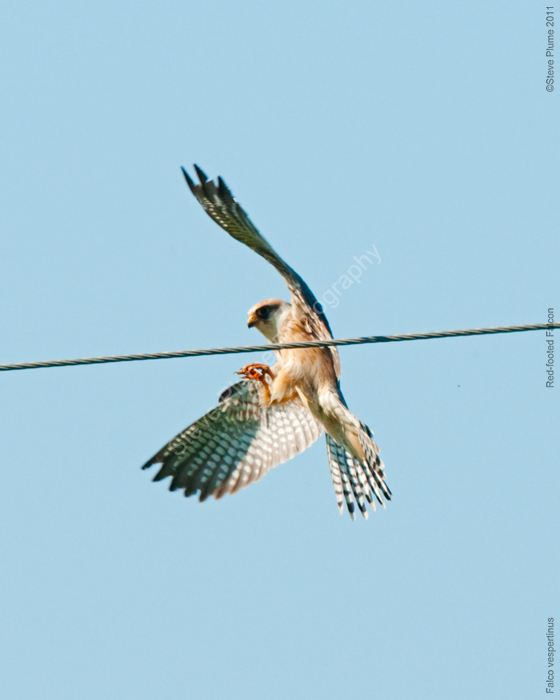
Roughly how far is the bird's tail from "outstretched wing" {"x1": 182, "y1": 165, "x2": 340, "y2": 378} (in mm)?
1227

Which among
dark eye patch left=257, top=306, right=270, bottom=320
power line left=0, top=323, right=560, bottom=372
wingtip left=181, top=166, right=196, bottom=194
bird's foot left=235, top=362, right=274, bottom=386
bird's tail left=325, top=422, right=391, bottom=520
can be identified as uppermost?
wingtip left=181, top=166, right=196, bottom=194

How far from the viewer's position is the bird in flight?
644 cm

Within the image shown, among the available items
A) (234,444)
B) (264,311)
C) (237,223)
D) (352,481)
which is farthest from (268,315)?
(352,481)

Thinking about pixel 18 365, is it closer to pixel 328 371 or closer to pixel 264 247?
pixel 264 247

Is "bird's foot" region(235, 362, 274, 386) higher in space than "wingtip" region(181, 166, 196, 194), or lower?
lower

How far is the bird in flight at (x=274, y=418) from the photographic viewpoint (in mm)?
6436

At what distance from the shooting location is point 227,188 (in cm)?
611

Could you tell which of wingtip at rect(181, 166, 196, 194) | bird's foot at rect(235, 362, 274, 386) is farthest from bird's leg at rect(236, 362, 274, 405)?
wingtip at rect(181, 166, 196, 194)

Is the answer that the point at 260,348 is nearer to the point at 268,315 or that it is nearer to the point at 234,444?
the point at 268,315

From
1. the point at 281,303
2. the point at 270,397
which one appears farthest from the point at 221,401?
the point at 281,303

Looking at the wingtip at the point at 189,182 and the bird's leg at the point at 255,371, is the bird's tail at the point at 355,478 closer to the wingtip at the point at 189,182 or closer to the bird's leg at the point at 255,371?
the bird's leg at the point at 255,371

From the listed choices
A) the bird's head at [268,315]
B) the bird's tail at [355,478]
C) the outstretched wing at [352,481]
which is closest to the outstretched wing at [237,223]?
the bird's head at [268,315]

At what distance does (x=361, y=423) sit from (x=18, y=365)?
9.28 feet

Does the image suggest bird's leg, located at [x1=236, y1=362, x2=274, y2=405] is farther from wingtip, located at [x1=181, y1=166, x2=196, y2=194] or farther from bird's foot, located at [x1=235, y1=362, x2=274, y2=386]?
wingtip, located at [x1=181, y1=166, x2=196, y2=194]
